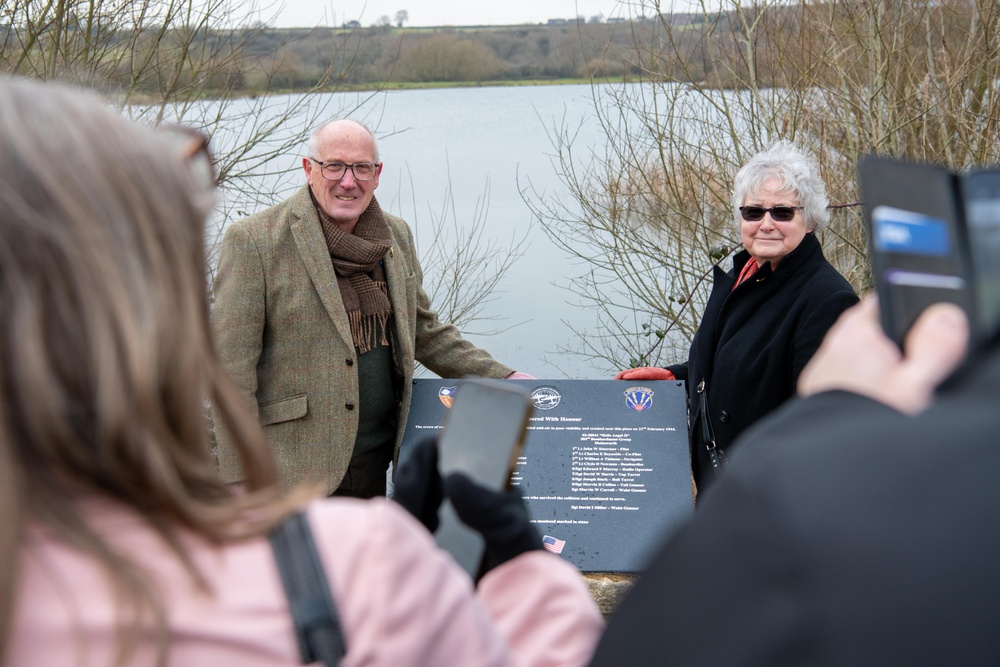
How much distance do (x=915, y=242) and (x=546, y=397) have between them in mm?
2758

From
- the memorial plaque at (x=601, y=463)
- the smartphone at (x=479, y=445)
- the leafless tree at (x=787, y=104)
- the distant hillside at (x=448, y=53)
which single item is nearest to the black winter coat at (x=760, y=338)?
the memorial plaque at (x=601, y=463)

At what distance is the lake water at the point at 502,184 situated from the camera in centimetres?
947

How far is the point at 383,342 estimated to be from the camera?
136 inches

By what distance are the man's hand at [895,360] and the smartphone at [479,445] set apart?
20.9 inches

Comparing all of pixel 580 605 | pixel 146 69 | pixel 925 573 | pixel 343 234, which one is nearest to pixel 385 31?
pixel 146 69

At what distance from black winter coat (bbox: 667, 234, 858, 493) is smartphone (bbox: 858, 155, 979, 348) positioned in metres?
2.16

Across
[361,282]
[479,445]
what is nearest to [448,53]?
[361,282]

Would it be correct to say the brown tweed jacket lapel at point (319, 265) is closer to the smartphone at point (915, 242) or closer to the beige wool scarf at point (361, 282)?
the beige wool scarf at point (361, 282)

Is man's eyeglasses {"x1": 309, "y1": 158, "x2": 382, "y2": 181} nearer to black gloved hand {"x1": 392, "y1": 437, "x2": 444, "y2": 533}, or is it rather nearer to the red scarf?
the red scarf

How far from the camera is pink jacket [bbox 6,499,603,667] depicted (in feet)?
2.72

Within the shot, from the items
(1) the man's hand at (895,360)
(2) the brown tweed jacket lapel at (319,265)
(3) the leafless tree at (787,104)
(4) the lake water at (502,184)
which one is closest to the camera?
(1) the man's hand at (895,360)

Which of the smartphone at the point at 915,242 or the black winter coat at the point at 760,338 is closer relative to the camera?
the smartphone at the point at 915,242

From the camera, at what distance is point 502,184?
36.2 ft

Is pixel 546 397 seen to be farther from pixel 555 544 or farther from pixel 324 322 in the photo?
pixel 324 322
